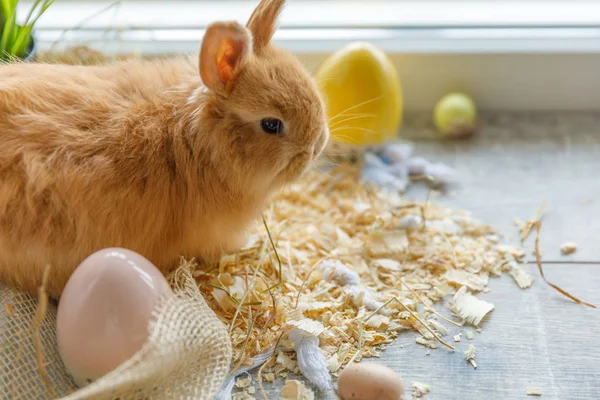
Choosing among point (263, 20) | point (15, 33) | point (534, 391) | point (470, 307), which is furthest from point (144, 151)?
point (534, 391)

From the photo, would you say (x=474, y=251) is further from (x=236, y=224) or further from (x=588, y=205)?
(x=236, y=224)

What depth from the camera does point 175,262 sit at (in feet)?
4.39

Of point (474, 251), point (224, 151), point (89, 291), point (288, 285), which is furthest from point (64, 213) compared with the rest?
point (474, 251)

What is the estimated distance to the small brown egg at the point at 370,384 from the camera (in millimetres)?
1091

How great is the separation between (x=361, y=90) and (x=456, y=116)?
1.10ft

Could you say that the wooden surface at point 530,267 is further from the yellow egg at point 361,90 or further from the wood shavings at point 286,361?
the yellow egg at point 361,90

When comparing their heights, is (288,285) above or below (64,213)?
below

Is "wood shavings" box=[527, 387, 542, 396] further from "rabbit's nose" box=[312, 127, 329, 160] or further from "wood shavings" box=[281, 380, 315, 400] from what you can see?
"rabbit's nose" box=[312, 127, 329, 160]

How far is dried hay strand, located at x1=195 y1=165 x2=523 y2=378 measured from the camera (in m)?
1.26

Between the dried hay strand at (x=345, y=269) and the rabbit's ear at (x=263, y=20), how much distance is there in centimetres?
39

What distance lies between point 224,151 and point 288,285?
321 millimetres

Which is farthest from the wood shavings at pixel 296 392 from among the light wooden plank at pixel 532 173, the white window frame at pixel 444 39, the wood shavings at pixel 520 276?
the white window frame at pixel 444 39

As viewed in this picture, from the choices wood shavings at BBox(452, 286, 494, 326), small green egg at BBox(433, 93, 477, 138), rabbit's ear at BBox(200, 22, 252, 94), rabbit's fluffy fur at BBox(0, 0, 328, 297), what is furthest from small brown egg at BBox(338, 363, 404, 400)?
small green egg at BBox(433, 93, 477, 138)

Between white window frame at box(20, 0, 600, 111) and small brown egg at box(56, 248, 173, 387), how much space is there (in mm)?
997
